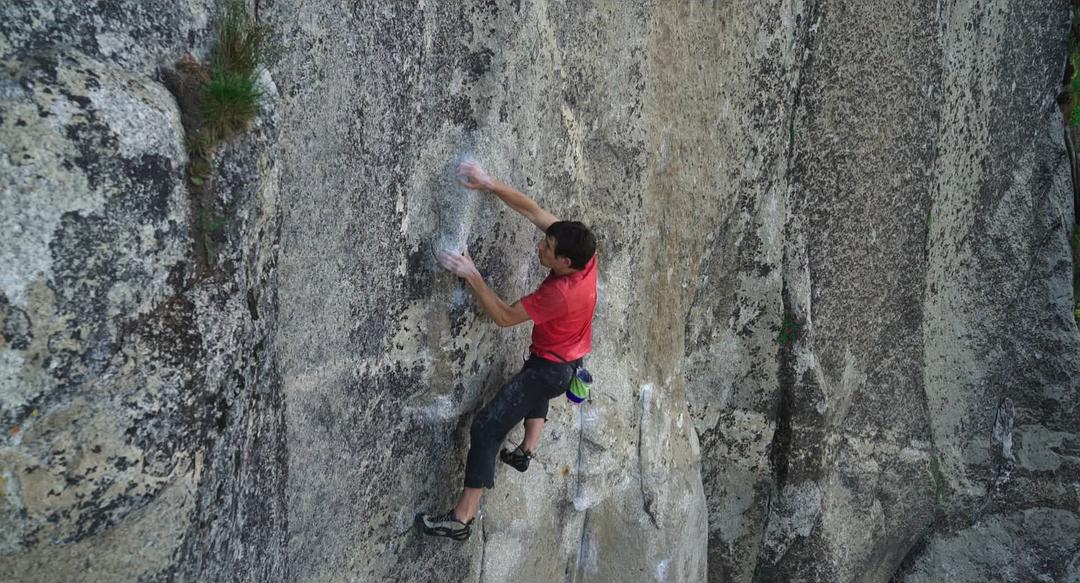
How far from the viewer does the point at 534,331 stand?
3936 mm

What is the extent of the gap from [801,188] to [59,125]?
15.3ft

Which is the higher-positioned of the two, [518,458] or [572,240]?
[572,240]

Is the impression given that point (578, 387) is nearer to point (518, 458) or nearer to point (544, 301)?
point (518, 458)

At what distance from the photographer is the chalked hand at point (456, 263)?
3543mm

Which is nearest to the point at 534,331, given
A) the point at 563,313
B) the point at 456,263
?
the point at 563,313

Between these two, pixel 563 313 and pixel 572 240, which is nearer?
pixel 572 240

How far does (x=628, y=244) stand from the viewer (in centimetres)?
475

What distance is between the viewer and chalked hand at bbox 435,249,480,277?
3.54m

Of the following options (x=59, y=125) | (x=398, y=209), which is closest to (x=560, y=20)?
(x=398, y=209)

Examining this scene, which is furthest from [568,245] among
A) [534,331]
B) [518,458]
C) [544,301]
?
[518,458]

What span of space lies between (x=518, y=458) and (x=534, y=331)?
2.13ft

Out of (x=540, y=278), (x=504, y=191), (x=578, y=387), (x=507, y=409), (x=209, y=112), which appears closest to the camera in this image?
(x=209, y=112)

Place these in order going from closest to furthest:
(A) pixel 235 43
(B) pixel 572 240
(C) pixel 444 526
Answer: (A) pixel 235 43 → (B) pixel 572 240 → (C) pixel 444 526

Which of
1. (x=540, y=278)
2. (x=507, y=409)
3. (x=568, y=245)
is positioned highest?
(x=568, y=245)
